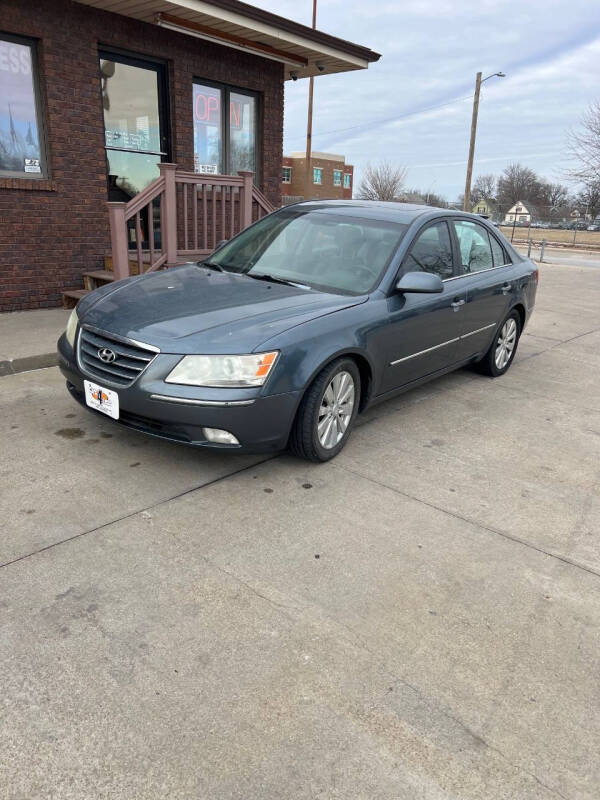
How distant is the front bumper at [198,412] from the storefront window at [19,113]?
5105 millimetres

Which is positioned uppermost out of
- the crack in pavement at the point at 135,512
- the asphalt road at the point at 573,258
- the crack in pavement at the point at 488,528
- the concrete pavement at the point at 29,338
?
the concrete pavement at the point at 29,338

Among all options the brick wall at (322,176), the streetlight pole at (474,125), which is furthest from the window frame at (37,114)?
the brick wall at (322,176)

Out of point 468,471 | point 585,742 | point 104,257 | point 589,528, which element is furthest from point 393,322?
point 104,257

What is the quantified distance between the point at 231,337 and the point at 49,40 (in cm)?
579

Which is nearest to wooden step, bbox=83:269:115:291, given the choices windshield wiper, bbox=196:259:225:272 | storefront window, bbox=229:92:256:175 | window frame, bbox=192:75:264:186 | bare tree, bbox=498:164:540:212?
windshield wiper, bbox=196:259:225:272

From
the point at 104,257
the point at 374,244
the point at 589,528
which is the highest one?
the point at 374,244

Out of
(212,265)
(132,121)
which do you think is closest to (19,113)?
(132,121)

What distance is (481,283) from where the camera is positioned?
552 centimetres

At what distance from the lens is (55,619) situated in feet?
8.20

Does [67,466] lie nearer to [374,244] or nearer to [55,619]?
[55,619]

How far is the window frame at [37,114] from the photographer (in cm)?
712

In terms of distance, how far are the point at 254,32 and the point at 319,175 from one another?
175ft

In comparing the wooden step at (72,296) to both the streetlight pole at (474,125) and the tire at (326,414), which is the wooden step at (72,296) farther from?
the streetlight pole at (474,125)

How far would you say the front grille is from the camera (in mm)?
3525
